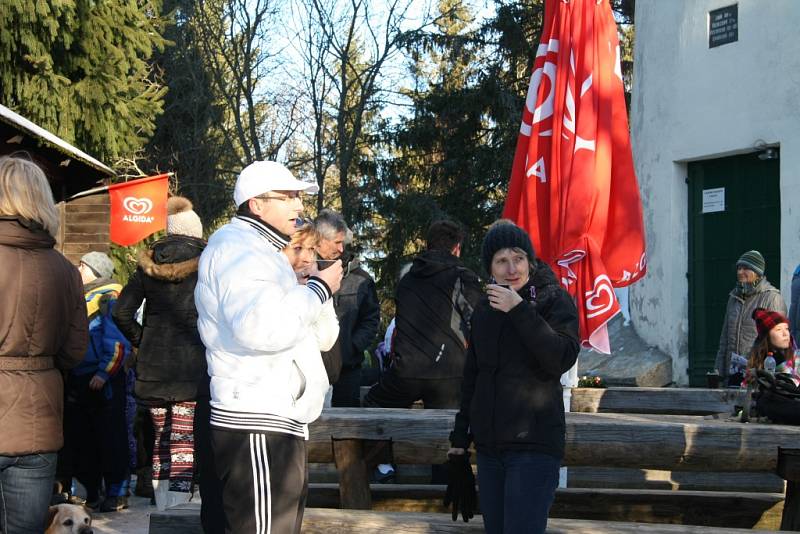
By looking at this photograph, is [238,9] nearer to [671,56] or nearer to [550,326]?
[671,56]

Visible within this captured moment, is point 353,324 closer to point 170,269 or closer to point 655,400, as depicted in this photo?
point 170,269

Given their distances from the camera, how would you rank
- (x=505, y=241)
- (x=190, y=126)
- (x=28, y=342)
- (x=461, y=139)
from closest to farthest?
(x=28, y=342), (x=505, y=241), (x=461, y=139), (x=190, y=126)

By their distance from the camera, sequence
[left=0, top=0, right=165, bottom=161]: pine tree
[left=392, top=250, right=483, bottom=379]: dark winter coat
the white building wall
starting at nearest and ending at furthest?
[left=392, top=250, right=483, bottom=379]: dark winter coat → the white building wall → [left=0, top=0, right=165, bottom=161]: pine tree

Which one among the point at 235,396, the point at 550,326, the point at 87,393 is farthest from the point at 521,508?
the point at 87,393

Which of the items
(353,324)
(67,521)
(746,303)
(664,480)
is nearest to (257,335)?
(67,521)

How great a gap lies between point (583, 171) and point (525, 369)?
2507 millimetres

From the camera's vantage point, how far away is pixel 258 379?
12.9ft

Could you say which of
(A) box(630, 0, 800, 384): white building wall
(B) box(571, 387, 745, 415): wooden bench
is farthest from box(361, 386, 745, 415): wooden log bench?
(A) box(630, 0, 800, 384): white building wall

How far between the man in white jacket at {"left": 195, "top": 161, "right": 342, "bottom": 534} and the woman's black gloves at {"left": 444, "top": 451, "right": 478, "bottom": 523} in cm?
89

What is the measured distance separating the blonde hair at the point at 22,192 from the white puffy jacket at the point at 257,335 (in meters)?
0.80

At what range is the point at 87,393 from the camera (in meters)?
8.41

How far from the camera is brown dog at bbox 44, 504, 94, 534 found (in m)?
6.13

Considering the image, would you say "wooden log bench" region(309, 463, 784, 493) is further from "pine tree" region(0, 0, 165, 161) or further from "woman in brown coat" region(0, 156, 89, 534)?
"pine tree" region(0, 0, 165, 161)

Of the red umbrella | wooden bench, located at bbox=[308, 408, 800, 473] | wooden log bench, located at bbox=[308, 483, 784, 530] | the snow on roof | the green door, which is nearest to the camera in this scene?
wooden bench, located at bbox=[308, 408, 800, 473]
